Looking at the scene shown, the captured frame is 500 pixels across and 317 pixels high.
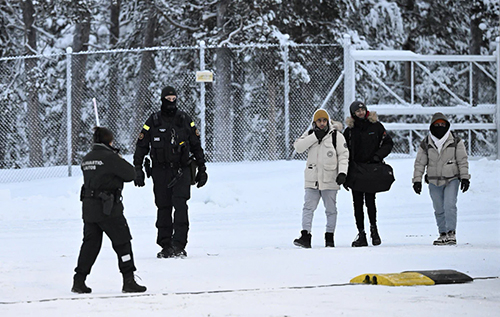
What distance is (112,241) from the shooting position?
7145 millimetres

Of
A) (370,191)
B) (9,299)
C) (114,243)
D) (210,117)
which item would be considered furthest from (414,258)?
(210,117)

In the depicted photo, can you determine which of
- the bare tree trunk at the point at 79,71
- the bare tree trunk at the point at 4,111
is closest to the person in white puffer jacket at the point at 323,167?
the bare tree trunk at the point at 4,111

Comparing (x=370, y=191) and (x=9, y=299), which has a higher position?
(x=370, y=191)

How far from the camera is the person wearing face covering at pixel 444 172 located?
10328mm

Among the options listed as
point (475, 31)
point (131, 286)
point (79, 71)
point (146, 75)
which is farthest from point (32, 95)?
point (131, 286)

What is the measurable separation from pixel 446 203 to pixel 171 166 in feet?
11.3

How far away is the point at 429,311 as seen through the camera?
604 cm

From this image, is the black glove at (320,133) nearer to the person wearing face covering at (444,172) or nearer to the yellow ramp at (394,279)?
the person wearing face covering at (444,172)

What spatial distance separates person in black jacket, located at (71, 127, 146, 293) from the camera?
709 centimetres

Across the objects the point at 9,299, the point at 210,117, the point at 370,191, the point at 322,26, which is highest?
the point at 322,26

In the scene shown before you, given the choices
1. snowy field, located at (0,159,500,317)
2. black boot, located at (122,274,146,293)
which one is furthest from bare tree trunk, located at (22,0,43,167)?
black boot, located at (122,274,146,293)

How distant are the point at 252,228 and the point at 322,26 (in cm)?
1125

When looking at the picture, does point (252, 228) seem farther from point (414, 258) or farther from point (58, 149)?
point (58, 149)

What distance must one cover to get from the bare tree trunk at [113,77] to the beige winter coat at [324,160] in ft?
A: 39.8
